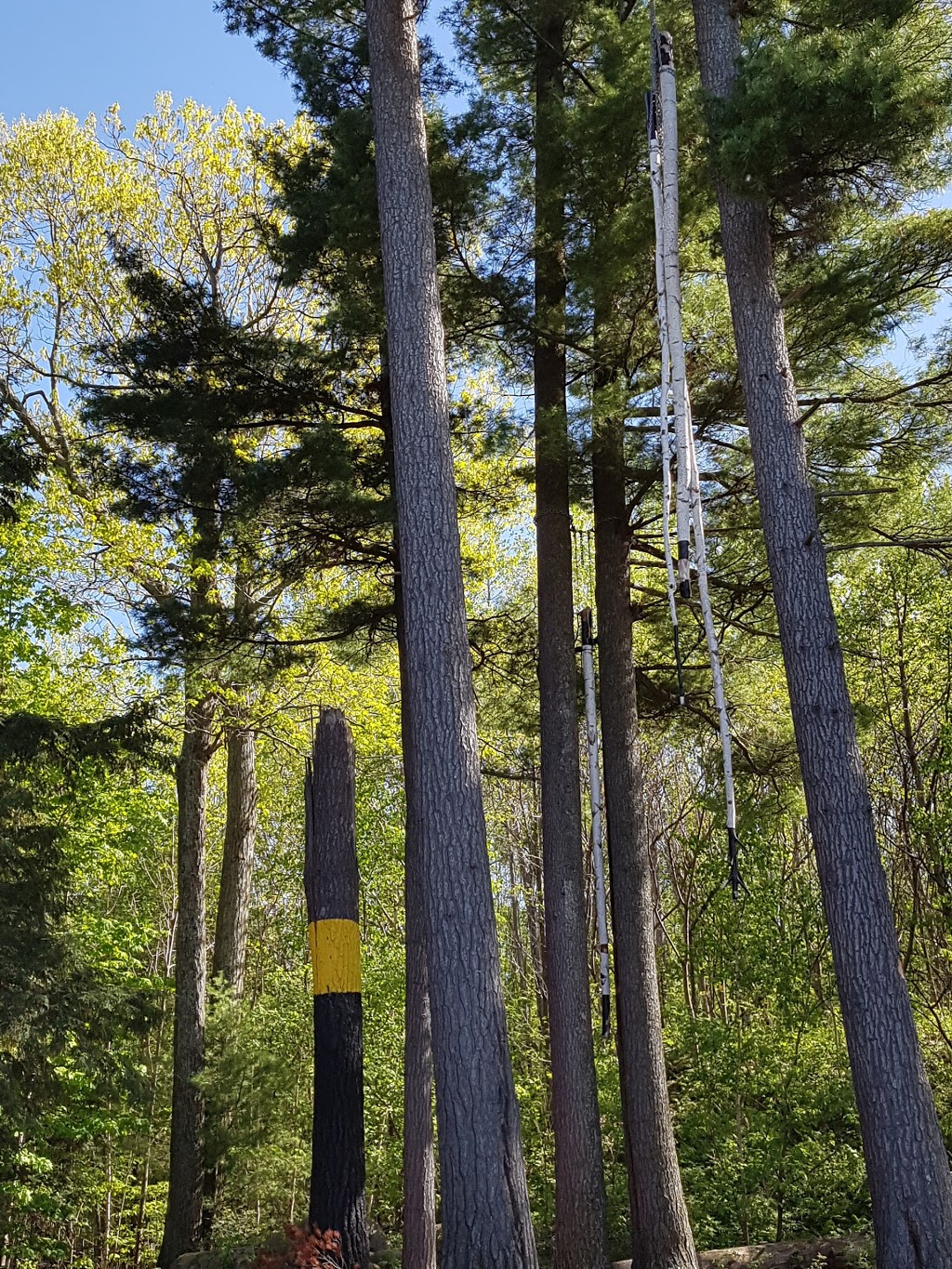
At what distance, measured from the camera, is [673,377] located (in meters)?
5.59

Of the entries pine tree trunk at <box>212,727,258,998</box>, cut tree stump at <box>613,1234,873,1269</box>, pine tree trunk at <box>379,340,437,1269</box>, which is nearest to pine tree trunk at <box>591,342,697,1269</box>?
cut tree stump at <box>613,1234,873,1269</box>

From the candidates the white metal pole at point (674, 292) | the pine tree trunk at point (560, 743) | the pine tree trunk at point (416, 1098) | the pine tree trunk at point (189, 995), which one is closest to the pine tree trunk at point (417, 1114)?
the pine tree trunk at point (416, 1098)

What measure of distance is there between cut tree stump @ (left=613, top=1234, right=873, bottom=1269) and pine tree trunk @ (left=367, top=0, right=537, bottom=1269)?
3.91 meters

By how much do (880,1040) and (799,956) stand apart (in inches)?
168

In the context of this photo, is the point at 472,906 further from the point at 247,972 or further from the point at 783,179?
the point at 247,972

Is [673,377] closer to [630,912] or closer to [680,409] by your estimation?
[680,409]

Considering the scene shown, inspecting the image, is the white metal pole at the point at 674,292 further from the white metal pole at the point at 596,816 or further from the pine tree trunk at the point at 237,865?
the pine tree trunk at the point at 237,865

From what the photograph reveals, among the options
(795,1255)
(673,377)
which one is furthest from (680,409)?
(795,1255)

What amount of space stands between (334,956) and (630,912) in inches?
108

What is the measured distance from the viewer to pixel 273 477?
24.8ft

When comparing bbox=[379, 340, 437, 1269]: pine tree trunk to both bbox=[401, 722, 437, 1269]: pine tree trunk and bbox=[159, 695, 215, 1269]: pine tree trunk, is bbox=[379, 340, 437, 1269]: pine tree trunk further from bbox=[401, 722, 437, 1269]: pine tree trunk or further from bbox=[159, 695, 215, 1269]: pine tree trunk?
bbox=[159, 695, 215, 1269]: pine tree trunk

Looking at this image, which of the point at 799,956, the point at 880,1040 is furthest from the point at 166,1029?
the point at 880,1040

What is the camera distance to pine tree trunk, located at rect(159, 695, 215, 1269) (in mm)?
10273

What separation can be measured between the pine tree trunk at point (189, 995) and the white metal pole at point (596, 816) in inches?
169
